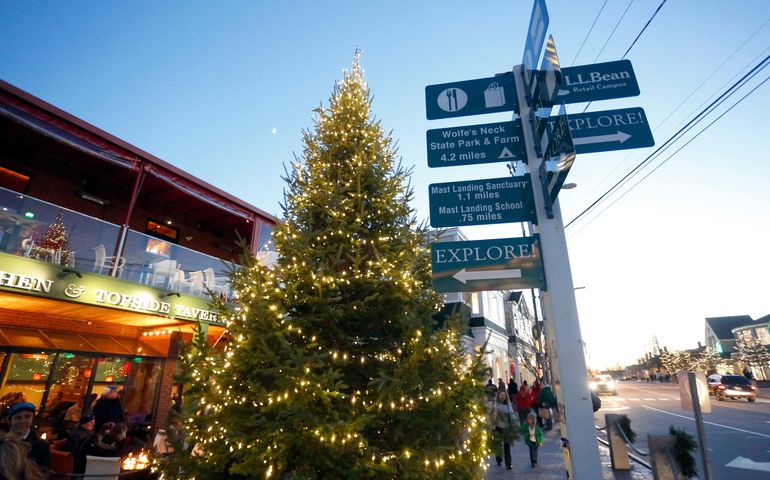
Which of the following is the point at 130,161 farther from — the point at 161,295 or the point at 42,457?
the point at 42,457

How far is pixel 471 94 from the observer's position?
410 cm

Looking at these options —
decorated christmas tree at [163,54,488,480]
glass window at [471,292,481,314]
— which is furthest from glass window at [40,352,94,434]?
glass window at [471,292,481,314]

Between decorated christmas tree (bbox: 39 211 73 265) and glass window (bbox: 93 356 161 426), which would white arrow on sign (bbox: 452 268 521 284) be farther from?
glass window (bbox: 93 356 161 426)

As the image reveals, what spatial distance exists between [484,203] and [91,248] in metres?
10.00

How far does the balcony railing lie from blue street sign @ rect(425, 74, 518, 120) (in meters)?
4.45

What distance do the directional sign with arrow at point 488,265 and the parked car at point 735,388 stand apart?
29.7 meters

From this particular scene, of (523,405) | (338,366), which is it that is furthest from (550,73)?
(523,405)

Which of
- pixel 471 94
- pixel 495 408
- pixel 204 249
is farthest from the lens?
pixel 204 249

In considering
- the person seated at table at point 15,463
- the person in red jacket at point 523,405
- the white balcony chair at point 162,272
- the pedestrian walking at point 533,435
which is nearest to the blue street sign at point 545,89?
the person seated at table at point 15,463

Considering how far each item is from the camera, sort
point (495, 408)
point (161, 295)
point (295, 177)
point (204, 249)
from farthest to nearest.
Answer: point (204, 249)
point (161, 295)
point (495, 408)
point (295, 177)

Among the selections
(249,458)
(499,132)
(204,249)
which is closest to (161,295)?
(204,249)

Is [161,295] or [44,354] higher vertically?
[161,295]

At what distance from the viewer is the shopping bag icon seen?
3969 mm

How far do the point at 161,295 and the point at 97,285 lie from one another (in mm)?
1533
